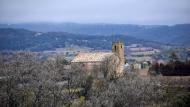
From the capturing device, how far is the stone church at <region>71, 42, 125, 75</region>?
54031mm

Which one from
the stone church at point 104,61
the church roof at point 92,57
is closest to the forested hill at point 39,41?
the church roof at point 92,57

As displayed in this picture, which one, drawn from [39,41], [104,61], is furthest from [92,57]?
[39,41]

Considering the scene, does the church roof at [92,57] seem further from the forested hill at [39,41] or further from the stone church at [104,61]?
the forested hill at [39,41]

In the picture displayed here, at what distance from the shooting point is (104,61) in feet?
182

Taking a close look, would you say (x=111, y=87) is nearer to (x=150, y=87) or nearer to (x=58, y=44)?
(x=150, y=87)

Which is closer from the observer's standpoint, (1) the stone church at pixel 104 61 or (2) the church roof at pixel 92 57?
(1) the stone church at pixel 104 61

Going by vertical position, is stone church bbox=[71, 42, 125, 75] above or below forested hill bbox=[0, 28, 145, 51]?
above

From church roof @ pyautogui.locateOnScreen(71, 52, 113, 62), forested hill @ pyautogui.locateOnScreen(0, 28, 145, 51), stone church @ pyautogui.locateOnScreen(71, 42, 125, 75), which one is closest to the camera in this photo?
stone church @ pyautogui.locateOnScreen(71, 42, 125, 75)

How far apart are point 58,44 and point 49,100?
150 metres

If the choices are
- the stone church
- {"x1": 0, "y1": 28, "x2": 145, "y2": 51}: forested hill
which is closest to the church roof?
the stone church

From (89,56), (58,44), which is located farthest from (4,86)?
(58,44)

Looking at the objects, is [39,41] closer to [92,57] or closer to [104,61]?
[92,57]

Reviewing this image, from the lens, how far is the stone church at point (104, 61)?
54031 mm

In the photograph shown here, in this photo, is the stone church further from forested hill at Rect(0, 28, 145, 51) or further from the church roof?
forested hill at Rect(0, 28, 145, 51)
